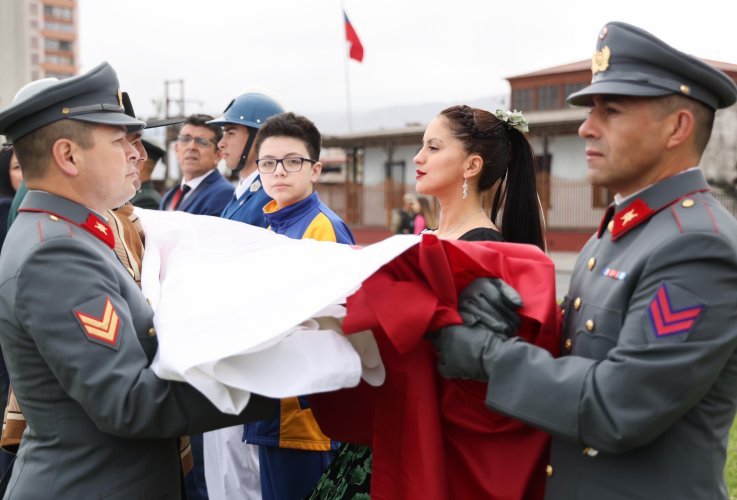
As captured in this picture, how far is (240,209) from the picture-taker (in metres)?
4.24

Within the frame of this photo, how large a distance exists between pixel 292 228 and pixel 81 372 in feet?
6.03

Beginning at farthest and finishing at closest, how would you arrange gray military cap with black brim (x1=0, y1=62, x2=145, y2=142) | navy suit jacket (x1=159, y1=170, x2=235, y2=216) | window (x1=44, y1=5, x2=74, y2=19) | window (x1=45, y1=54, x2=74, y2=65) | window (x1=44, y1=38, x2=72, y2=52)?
window (x1=44, y1=5, x2=74, y2=19)
window (x1=44, y1=38, x2=72, y2=52)
window (x1=45, y1=54, x2=74, y2=65)
navy suit jacket (x1=159, y1=170, x2=235, y2=216)
gray military cap with black brim (x1=0, y1=62, x2=145, y2=142)

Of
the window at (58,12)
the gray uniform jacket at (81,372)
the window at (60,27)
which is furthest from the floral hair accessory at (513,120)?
the window at (58,12)

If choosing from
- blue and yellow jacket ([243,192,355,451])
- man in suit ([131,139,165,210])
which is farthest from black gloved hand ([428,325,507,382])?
man in suit ([131,139,165,210])

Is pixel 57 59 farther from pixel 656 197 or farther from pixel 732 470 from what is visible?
pixel 656 197

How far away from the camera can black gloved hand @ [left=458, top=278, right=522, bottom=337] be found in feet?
6.14

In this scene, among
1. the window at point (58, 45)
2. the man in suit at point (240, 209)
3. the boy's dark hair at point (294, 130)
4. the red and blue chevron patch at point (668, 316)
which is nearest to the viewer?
the red and blue chevron patch at point (668, 316)

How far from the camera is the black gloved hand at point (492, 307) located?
1.87 meters

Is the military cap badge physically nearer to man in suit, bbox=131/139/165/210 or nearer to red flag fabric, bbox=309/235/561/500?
red flag fabric, bbox=309/235/561/500

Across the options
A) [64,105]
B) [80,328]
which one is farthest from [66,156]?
[80,328]

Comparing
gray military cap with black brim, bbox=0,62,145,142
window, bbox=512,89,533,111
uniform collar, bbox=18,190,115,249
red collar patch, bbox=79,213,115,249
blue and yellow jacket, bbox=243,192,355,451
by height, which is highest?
window, bbox=512,89,533,111

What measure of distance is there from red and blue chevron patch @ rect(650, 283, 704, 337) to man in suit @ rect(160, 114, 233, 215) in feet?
12.2

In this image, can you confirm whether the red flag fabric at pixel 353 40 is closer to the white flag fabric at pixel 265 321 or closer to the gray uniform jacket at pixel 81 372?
the white flag fabric at pixel 265 321

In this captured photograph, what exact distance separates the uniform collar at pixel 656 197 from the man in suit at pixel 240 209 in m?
2.27
